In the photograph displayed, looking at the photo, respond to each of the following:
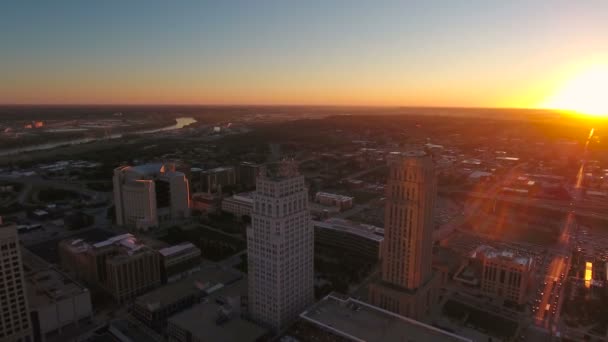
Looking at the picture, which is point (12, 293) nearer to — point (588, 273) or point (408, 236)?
point (408, 236)

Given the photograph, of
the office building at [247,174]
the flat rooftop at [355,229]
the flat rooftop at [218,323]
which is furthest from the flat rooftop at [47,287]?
the office building at [247,174]

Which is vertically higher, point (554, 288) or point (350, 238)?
point (350, 238)

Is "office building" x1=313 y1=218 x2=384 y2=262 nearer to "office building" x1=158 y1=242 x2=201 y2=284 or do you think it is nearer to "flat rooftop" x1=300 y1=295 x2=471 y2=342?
"office building" x1=158 y1=242 x2=201 y2=284

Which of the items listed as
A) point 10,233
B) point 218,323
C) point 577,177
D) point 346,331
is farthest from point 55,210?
point 577,177

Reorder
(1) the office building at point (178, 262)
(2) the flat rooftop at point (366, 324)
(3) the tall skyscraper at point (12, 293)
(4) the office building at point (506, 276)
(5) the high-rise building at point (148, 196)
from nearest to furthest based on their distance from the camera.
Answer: (2) the flat rooftop at point (366, 324) < (3) the tall skyscraper at point (12, 293) < (4) the office building at point (506, 276) < (1) the office building at point (178, 262) < (5) the high-rise building at point (148, 196)

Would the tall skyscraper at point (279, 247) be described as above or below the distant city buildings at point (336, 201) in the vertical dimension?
above

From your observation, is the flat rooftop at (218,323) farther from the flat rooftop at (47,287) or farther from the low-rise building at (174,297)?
the flat rooftop at (47,287)

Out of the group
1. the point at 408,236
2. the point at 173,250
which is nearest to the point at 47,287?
the point at 173,250

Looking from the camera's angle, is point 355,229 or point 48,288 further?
point 355,229
